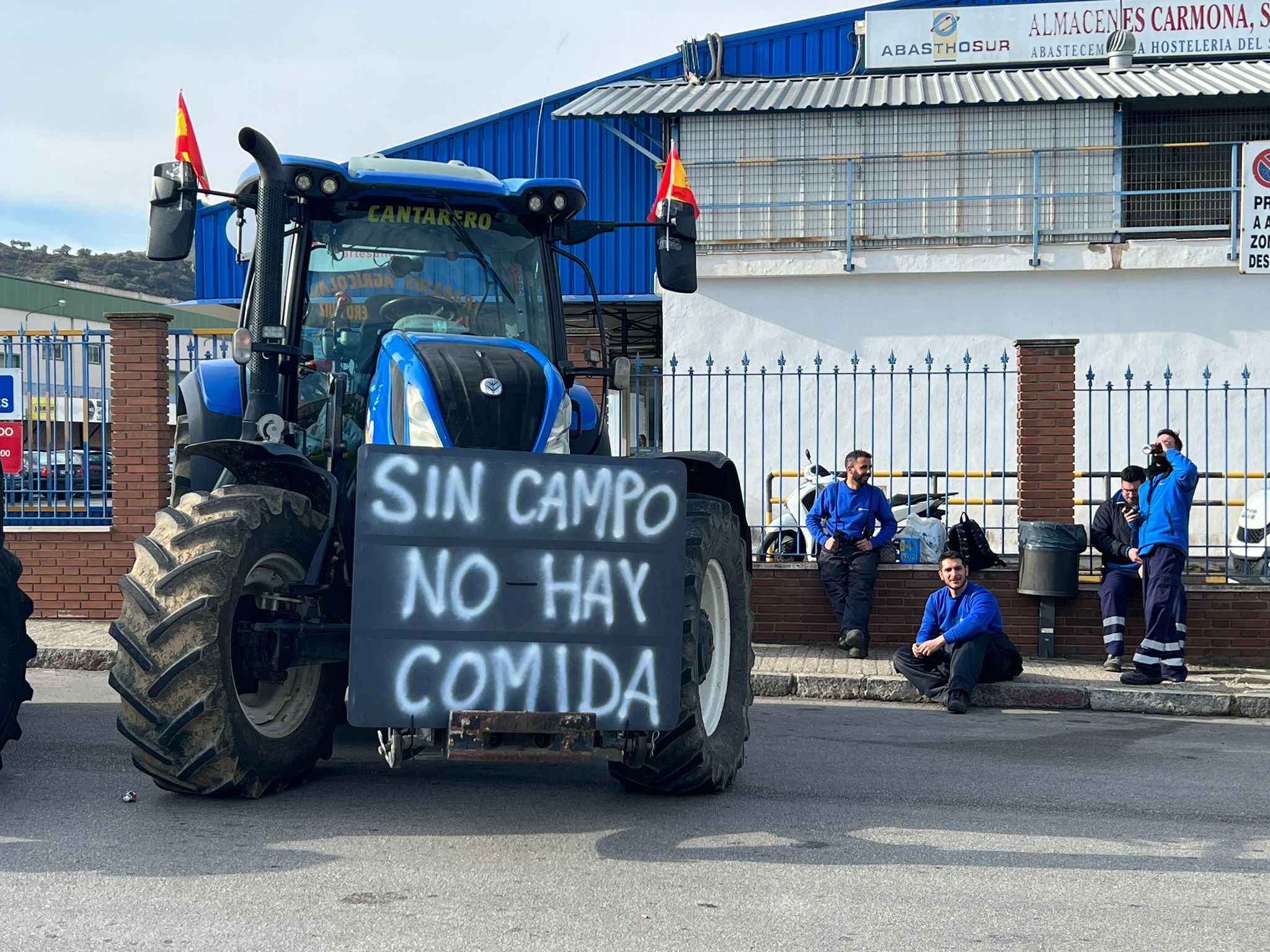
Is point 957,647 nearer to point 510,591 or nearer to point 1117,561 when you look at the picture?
point 1117,561

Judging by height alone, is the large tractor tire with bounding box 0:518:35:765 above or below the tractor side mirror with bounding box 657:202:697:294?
below

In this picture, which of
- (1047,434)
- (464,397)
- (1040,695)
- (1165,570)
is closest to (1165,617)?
(1165,570)

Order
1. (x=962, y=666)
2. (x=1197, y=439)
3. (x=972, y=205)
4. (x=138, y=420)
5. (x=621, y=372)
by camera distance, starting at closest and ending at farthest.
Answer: (x=621, y=372)
(x=962, y=666)
(x=138, y=420)
(x=1197, y=439)
(x=972, y=205)

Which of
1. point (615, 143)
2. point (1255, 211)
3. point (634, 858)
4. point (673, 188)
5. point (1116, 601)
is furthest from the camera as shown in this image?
point (615, 143)

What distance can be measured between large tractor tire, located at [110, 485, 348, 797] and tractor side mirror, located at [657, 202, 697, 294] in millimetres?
2217

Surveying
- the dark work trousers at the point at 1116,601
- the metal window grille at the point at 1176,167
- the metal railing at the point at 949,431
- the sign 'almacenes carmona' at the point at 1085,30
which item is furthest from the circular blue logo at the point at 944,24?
the dark work trousers at the point at 1116,601

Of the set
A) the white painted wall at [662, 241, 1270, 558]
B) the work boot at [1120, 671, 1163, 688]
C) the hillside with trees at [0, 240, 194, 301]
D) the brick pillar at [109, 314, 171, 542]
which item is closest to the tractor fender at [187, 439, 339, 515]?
the brick pillar at [109, 314, 171, 542]

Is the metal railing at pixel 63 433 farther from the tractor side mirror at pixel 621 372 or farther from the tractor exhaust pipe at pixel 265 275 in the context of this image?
the tractor side mirror at pixel 621 372

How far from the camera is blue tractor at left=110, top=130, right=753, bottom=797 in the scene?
205 inches

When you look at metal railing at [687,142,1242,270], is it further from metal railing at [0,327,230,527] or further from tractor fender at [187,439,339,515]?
tractor fender at [187,439,339,515]

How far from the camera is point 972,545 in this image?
1188 cm

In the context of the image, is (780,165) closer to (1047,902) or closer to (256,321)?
(256,321)

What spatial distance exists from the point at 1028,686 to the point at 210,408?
6067 mm

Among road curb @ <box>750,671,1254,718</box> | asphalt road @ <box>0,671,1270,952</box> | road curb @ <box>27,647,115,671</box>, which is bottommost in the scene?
road curb @ <box>750,671,1254,718</box>
